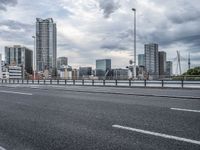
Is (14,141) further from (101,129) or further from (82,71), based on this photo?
(82,71)

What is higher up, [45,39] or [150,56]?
[45,39]

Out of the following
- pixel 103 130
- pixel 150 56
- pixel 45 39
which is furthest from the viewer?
pixel 45 39

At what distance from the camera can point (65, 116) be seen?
841 cm

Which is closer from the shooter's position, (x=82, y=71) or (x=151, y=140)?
(x=151, y=140)

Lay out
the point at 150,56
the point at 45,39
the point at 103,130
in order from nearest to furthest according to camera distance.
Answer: the point at 103,130 < the point at 150,56 < the point at 45,39

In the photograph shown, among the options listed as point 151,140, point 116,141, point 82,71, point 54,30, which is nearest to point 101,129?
point 116,141

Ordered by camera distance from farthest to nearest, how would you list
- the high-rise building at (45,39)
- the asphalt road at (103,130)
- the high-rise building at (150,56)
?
1. the high-rise building at (45,39)
2. the high-rise building at (150,56)
3. the asphalt road at (103,130)

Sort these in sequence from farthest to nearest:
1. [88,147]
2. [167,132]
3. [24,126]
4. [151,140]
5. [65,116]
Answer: [65,116], [24,126], [167,132], [151,140], [88,147]

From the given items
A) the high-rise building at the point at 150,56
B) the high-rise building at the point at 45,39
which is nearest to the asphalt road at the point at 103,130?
the high-rise building at the point at 150,56

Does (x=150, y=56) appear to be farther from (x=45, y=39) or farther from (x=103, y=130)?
(x=103, y=130)

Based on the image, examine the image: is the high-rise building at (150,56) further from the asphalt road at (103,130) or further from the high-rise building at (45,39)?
the asphalt road at (103,130)

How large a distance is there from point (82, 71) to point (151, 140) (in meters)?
145

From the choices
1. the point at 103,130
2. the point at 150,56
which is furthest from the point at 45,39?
the point at 103,130

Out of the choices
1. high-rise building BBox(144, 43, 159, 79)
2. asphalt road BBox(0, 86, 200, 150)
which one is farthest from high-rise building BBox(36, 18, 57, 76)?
asphalt road BBox(0, 86, 200, 150)
